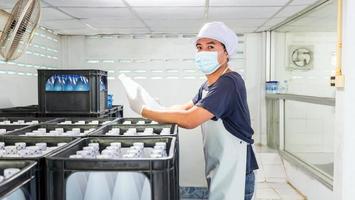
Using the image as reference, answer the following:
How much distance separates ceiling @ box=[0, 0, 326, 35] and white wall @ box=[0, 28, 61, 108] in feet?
0.71

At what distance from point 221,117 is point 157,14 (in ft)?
6.88

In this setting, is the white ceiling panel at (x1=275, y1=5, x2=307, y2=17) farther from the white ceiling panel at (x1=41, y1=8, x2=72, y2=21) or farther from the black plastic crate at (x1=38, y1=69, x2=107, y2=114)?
the white ceiling panel at (x1=41, y1=8, x2=72, y2=21)

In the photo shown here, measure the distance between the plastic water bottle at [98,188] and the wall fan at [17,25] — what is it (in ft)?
3.26

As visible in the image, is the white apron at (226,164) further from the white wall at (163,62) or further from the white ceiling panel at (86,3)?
the white wall at (163,62)

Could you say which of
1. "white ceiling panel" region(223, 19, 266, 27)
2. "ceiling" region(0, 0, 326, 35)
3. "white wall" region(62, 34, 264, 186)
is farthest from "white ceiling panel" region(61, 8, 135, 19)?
"white wall" region(62, 34, 264, 186)

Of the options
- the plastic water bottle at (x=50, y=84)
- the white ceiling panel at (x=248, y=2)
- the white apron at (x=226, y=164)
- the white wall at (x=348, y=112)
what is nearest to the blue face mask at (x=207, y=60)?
the white apron at (x=226, y=164)

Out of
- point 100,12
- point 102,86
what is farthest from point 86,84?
point 100,12

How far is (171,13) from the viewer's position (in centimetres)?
354

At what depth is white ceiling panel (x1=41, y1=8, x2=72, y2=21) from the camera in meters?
3.28

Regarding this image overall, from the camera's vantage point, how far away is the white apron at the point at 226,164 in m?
1.77

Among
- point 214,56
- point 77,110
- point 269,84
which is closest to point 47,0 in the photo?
point 77,110

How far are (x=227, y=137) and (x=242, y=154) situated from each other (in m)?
0.11

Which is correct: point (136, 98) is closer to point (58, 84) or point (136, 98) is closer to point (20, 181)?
point (20, 181)

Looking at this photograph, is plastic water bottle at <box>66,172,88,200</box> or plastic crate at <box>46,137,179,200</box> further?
plastic water bottle at <box>66,172,88,200</box>
